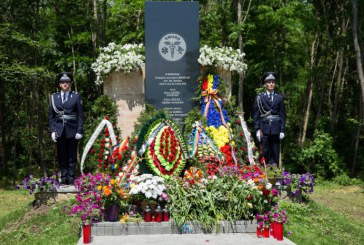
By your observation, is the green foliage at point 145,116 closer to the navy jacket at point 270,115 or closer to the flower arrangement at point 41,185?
the flower arrangement at point 41,185

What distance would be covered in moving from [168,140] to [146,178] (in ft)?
4.96

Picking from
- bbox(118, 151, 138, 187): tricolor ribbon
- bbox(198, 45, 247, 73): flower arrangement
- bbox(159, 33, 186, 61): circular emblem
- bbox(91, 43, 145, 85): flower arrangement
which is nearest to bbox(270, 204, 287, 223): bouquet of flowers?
bbox(118, 151, 138, 187): tricolor ribbon

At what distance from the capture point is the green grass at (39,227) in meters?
4.89

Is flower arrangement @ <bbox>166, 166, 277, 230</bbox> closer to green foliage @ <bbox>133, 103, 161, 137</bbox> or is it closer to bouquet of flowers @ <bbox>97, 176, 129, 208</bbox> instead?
bouquet of flowers @ <bbox>97, 176, 129, 208</bbox>

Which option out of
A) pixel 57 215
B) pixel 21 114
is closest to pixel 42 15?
pixel 21 114

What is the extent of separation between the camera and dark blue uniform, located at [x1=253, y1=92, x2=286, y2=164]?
674 centimetres

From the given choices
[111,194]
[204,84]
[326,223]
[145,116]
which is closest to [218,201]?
[111,194]

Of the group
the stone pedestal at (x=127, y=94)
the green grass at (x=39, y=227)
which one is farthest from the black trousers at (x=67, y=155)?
the stone pedestal at (x=127, y=94)

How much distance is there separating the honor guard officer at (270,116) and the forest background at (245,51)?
3.30 metres

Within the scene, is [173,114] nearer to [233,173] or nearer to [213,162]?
[213,162]

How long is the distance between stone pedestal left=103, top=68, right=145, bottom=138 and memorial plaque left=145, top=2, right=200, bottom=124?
0.22 meters

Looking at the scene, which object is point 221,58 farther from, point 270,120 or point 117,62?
point 117,62

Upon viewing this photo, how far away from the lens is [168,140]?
6.45 metres

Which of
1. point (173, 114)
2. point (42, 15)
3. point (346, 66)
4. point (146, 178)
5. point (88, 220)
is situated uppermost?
point (42, 15)
